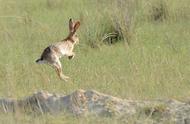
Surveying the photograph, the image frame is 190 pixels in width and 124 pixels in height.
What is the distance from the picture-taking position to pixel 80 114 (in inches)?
225

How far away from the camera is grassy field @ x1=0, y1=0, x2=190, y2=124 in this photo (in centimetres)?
708

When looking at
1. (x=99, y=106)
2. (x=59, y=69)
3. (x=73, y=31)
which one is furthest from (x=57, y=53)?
(x=99, y=106)

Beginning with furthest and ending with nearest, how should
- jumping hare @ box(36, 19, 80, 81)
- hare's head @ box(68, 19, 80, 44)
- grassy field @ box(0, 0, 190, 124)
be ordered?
hare's head @ box(68, 19, 80, 44), jumping hare @ box(36, 19, 80, 81), grassy field @ box(0, 0, 190, 124)

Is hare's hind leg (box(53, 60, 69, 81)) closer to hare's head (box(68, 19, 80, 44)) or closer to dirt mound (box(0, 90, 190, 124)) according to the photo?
hare's head (box(68, 19, 80, 44))

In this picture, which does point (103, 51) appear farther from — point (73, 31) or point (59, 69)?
point (59, 69)

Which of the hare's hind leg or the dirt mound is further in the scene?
the hare's hind leg

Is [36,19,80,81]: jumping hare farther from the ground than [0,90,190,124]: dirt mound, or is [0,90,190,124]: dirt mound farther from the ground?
[36,19,80,81]: jumping hare

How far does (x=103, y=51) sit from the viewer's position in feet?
30.6

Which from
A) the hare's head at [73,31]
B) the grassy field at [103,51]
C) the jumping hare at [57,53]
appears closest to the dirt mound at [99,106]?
the grassy field at [103,51]

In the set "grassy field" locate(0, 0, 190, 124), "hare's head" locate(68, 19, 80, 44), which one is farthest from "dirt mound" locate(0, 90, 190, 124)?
"hare's head" locate(68, 19, 80, 44)

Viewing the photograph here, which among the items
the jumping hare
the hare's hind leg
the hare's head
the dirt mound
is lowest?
the dirt mound

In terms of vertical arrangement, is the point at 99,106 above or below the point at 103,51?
below

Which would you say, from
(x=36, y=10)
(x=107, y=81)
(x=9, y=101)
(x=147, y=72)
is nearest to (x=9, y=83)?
(x=9, y=101)

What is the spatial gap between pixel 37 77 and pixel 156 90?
5.08 ft
